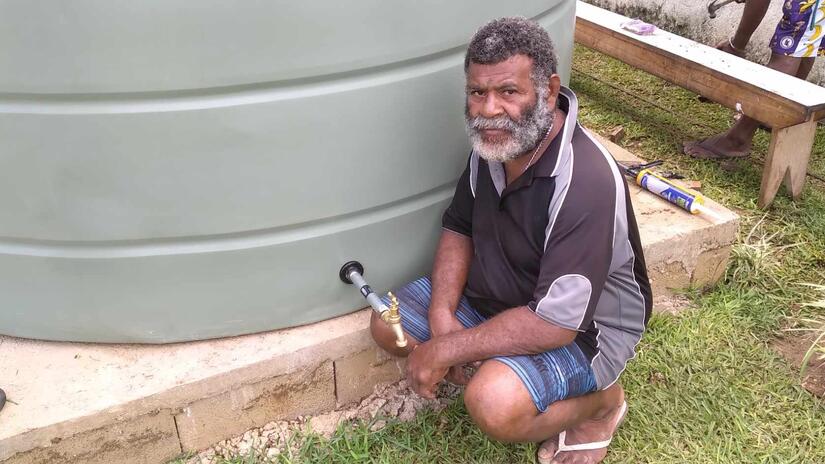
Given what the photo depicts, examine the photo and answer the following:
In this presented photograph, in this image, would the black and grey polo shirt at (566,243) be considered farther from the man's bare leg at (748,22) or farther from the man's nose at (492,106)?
the man's bare leg at (748,22)

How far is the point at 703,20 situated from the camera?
4461 mm

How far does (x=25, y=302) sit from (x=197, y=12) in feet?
2.90

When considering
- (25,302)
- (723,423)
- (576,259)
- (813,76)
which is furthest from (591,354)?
(813,76)

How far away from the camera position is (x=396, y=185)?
6.15 ft

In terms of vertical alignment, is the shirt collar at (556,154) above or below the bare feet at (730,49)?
above

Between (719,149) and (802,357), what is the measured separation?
51.3 inches

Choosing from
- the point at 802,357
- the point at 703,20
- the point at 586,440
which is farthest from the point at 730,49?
the point at 586,440

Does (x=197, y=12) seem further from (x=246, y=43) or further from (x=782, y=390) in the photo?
(x=782, y=390)

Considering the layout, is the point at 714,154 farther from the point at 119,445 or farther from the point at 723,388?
the point at 119,445

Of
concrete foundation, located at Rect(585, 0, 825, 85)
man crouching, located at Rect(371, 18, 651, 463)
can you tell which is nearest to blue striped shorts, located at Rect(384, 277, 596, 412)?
man crouching, located at Rect(371, 18, 651, 463)

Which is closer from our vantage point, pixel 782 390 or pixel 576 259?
pixel 576 259

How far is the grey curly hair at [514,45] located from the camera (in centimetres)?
153

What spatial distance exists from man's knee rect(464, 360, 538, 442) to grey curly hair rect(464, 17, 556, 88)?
63 cm

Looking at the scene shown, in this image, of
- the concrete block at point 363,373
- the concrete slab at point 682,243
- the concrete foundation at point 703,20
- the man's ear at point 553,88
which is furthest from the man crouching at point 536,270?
the concrete foundation at point 703,20
